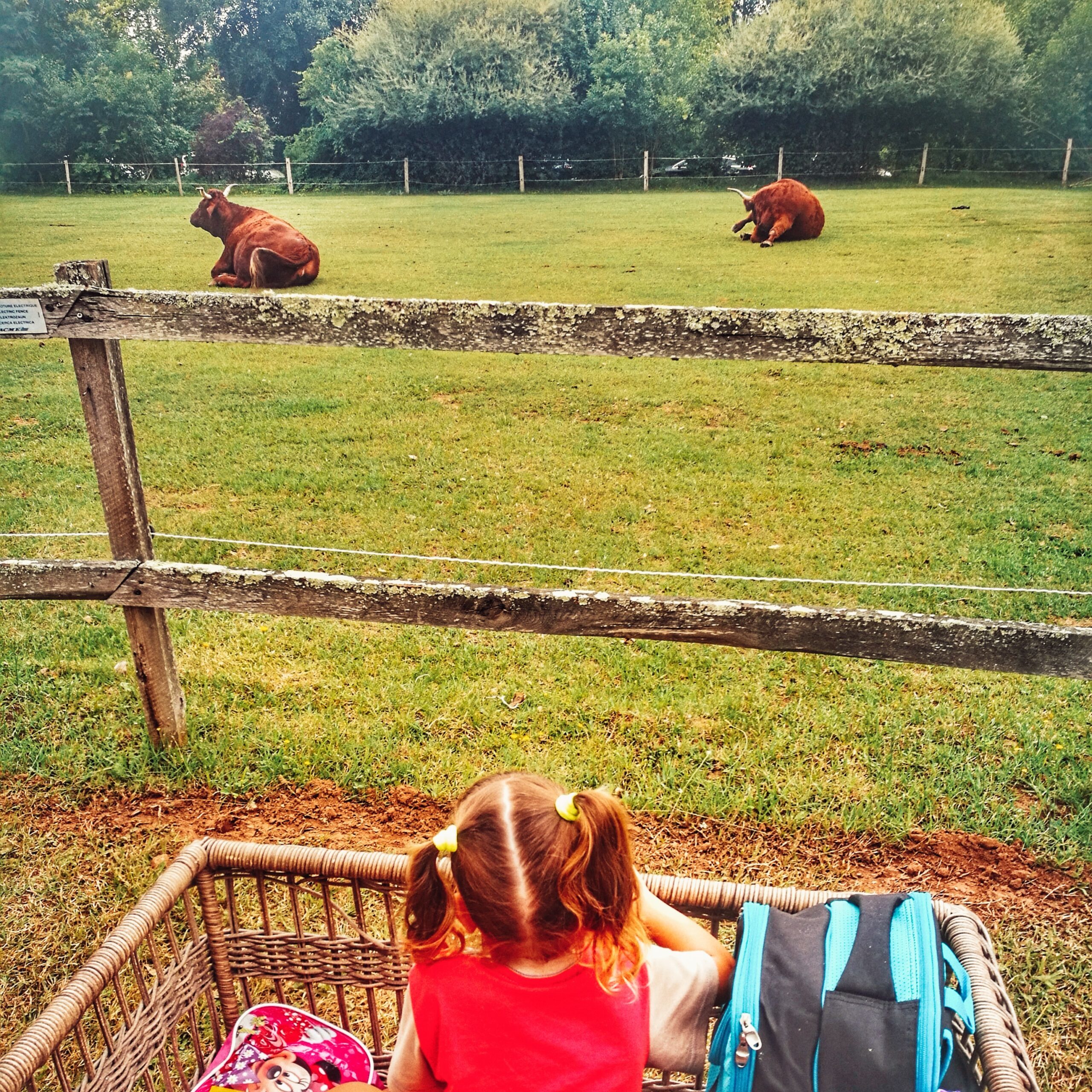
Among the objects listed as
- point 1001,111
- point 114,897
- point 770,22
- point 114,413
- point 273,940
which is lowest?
point 114,897

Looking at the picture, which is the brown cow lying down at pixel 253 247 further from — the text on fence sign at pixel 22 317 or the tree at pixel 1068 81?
the tree at pixel 1068 81

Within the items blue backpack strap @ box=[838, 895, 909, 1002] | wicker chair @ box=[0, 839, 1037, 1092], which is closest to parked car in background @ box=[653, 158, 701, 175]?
wicker chair @ box=[0, 839, 1037, 1092]

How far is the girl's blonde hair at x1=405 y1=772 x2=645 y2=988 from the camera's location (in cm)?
105

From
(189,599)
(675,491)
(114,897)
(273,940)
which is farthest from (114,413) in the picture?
(675,491)

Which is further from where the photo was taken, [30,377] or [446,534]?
[30,377]

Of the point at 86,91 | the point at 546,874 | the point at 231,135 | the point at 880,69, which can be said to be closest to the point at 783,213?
the point at 880,69

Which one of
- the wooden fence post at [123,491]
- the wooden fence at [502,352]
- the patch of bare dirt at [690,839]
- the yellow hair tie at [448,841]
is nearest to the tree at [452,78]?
the wooden fence post at [123,491]

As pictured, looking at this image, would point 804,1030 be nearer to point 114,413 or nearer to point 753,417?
point 114,413

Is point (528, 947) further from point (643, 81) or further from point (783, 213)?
point (783, 213)

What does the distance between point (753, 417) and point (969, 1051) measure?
496 cm

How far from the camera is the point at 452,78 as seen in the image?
5191mm

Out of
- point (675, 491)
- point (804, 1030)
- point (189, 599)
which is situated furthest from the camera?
point (675, 491)

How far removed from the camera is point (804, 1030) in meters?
1.18

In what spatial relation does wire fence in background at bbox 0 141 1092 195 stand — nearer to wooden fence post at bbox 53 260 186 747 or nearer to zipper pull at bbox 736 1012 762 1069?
wooden fence post at bbox 53 260 186 747
